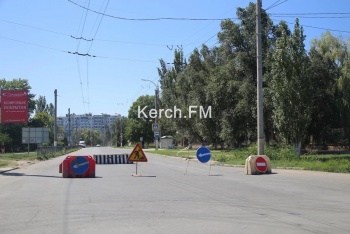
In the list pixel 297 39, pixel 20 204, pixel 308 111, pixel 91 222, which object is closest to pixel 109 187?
pixel 20 204

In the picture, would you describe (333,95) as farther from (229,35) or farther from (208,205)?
(208,205)

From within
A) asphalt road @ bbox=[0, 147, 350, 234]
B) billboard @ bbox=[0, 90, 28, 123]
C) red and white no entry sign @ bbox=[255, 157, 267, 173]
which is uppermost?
billboard @ bbox=[0, 90, 28, 123]

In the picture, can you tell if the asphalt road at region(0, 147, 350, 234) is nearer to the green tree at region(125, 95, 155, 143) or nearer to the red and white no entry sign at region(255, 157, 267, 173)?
the red and white no entry sign at region(255, 157, 267, 173)

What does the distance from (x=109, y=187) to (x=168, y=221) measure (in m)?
7.07

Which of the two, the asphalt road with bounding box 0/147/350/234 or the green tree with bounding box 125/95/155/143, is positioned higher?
the green tree with bounding box 125/95/155/143

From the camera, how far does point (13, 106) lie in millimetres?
37156

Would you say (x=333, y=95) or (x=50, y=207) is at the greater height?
(x=333, y=95)

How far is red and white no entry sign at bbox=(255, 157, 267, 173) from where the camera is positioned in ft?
72.1

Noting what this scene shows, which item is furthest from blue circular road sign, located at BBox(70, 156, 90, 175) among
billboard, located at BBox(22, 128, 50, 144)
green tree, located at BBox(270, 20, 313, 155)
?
billboard, located at BBox(22, 128, 50, 144)

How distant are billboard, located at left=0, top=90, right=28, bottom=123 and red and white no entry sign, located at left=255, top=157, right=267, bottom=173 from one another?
A: 77.2ft

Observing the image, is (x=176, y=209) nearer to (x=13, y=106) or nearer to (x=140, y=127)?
(x=13, y=106)

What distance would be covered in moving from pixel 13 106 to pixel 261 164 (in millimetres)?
24328

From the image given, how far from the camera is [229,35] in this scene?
48.4 metres
